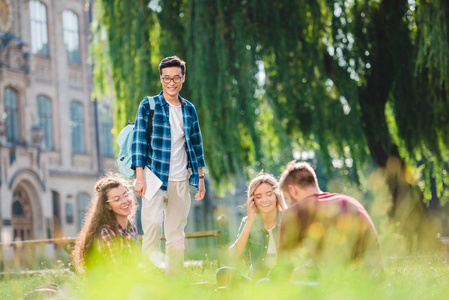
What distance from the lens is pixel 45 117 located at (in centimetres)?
3073

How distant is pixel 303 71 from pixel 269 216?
6444mm

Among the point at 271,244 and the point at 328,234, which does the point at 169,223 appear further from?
the point at 328,234

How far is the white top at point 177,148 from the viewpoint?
5.85m

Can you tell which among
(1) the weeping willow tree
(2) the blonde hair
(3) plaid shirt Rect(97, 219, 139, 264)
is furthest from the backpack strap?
(1) the weeping willow tree

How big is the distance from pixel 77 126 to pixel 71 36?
416 centimetres

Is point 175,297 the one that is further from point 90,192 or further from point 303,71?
point 90,192

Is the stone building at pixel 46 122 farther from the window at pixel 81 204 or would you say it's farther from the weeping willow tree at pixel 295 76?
the weeping willow tree at pixel 295 76

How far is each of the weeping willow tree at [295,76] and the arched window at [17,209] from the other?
16980 mm

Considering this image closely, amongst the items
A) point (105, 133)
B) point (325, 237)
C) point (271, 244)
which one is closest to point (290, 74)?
point (271, 244)

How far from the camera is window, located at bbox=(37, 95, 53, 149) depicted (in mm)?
30472

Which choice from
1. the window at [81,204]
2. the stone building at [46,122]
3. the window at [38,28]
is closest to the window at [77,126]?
the stone building at [46,122]

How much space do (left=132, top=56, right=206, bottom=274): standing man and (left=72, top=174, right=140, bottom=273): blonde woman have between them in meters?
0.20

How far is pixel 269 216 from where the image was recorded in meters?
6.06

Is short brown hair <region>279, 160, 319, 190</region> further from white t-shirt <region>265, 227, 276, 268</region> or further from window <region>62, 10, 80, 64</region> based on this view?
window <region>62, 10, 80, 64</region>
